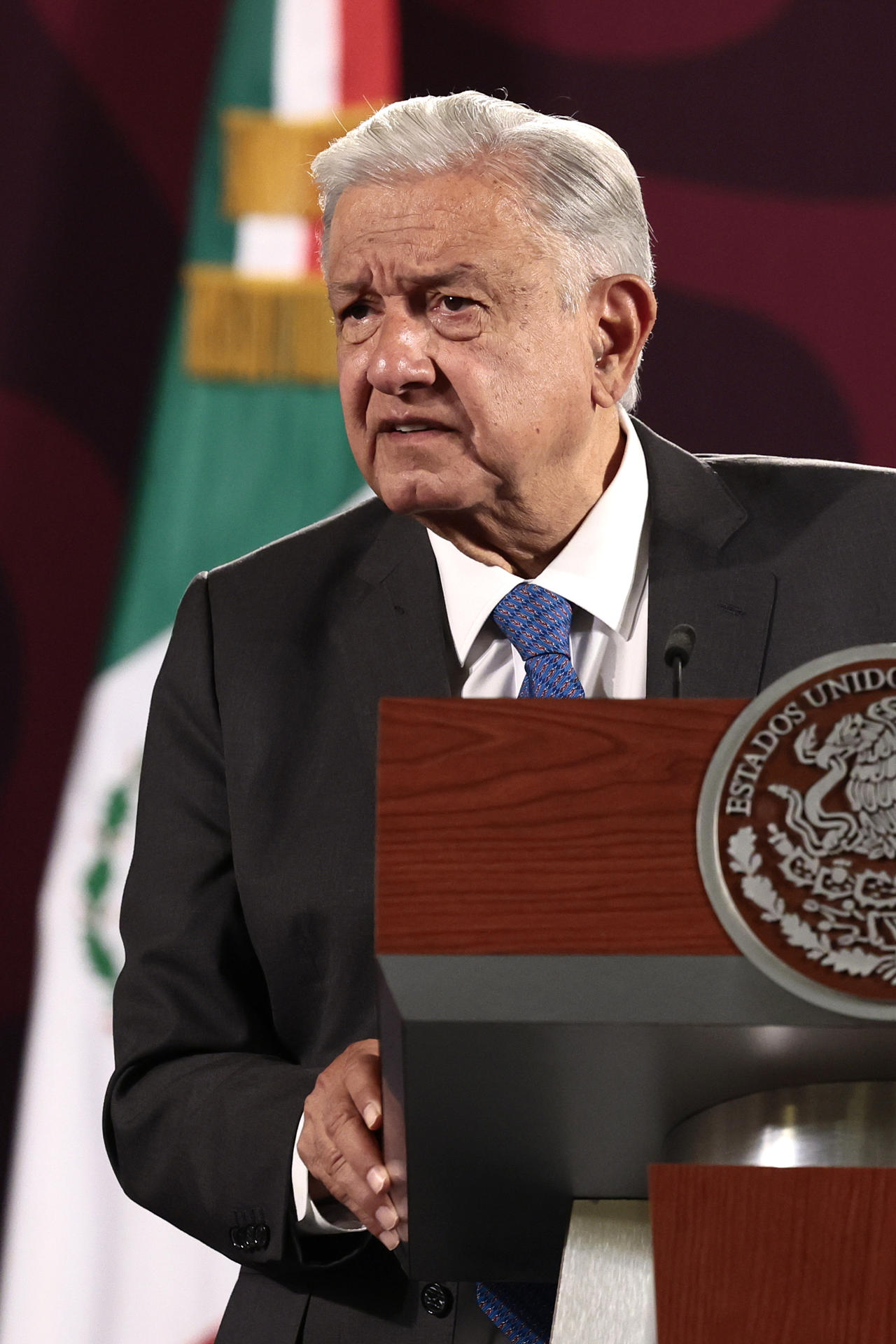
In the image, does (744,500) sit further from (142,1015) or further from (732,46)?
(732,46)

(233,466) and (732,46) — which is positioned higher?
(732,46)

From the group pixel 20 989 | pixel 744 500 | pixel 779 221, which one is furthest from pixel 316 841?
pixel 779 221

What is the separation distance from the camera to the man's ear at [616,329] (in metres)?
1.76

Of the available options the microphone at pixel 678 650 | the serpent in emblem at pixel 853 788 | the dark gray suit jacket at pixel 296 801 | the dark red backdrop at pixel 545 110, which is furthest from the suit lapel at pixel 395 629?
the dark red backdrop at pixel 545 110

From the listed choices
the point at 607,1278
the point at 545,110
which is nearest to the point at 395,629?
the point at 607,1278

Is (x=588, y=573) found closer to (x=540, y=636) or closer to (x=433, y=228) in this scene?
(x=540, y=636)

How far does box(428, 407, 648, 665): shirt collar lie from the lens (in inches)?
66.2

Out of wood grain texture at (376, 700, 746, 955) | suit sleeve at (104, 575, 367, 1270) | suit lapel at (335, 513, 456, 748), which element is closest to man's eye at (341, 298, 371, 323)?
suit lapel at (335, 513, 456, 748)

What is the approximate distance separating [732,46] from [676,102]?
0.42ft

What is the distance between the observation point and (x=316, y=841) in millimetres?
1585

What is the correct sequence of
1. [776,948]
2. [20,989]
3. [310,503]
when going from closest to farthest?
[776,948] → [20,989] → [310,503]

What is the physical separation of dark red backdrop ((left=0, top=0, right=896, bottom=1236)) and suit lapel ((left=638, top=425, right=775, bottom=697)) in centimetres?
87

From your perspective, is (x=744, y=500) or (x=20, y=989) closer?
(x=744, y=500)

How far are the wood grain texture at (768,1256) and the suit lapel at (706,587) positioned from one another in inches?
29.7
